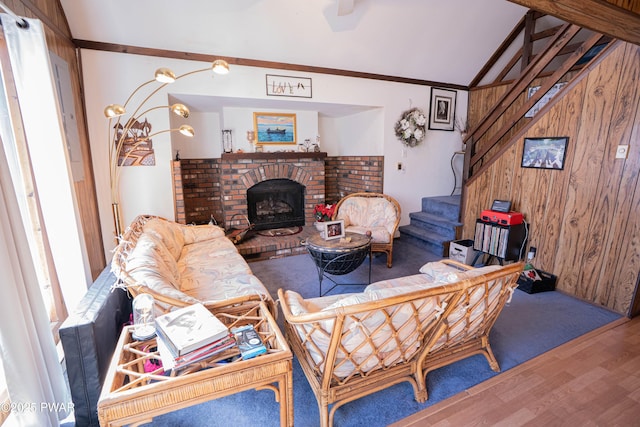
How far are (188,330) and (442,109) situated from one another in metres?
4.84

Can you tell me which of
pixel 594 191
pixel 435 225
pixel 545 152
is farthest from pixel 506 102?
pixel 435 225

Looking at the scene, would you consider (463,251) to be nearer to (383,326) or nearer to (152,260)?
(383,326)

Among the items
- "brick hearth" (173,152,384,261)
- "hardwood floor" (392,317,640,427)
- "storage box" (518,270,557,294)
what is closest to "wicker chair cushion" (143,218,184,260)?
"brick hearth" (173,152,384,261)

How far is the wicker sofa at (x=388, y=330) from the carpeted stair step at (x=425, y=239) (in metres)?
2.29

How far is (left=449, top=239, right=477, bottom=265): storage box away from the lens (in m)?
3.56

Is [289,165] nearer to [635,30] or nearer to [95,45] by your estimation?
[95,45]

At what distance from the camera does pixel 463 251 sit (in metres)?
3.59

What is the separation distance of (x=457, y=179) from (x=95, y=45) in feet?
17.4

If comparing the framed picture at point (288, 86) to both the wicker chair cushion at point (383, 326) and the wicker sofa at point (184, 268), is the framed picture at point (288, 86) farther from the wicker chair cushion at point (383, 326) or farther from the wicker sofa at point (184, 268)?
the wicker chair cushion at point (383, 326)

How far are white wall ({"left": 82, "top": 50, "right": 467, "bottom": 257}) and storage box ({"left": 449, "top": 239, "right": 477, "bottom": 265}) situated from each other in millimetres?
1204

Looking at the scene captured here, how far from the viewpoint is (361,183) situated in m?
4.83

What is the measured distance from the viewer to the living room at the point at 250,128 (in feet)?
9.18

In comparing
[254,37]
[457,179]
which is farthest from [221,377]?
[457,179]

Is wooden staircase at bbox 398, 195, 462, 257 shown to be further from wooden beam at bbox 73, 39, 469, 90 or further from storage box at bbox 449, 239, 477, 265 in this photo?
wooden beam at bbox 73, 39, 469, 90
